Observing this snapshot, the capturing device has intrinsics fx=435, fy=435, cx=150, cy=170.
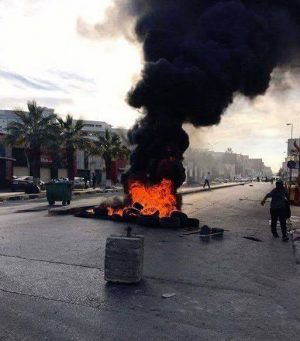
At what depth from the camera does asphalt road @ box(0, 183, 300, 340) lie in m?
4.55

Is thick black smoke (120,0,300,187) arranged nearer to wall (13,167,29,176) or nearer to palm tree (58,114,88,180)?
palm tree (58,114,88,180)

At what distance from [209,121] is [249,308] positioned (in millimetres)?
11458

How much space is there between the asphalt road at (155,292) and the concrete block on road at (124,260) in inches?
5.8

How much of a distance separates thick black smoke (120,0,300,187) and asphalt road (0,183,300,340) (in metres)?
5.13

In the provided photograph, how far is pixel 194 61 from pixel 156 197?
517cm

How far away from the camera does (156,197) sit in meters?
14.8

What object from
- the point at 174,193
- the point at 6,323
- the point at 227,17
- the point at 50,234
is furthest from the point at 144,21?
the point at 6,323

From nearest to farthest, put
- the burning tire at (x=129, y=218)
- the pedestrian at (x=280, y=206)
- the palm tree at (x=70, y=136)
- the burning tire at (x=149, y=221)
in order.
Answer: the pedestrian at (x=280, y=206) < the burning tire at (x=149, y=221) < the burning tire at (x=129, y=218) < the palm tree at (x=70, y=136)

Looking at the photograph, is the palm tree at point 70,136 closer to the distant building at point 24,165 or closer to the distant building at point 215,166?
the distant building at point 24,165

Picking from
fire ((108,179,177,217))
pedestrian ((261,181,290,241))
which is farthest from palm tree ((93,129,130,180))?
pedestrian ((261,181,290,241))

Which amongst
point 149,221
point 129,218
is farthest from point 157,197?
point 149,221

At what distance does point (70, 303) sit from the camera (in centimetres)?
536

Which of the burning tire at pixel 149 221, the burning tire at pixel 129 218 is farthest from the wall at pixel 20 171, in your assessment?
the burning tire at pixel 149 221

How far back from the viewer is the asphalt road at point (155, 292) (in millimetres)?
4547
